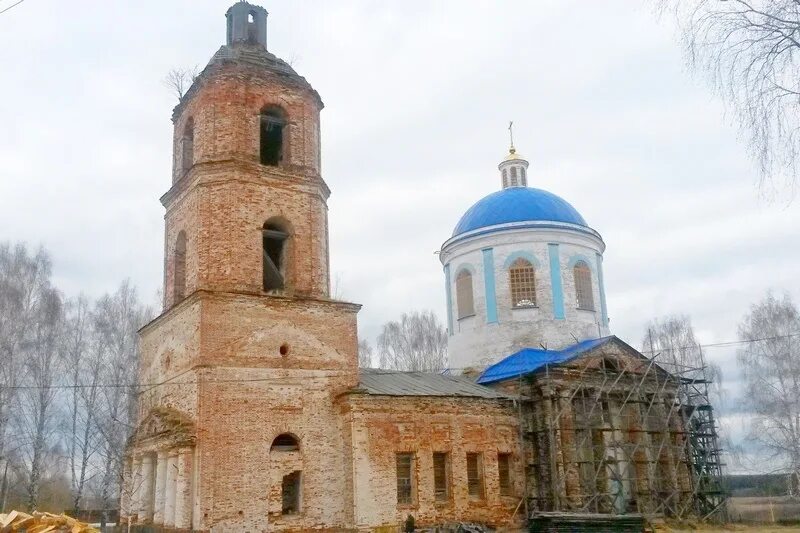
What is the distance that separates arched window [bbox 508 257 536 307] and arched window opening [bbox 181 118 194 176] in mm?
10457

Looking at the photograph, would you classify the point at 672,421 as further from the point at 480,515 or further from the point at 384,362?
the point at 384,362

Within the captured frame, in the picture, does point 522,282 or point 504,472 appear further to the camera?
point 522,282

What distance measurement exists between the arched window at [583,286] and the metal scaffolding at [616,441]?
9.21 feet

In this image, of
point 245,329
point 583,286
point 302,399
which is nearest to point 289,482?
point 302,399

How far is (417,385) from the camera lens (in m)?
18.9

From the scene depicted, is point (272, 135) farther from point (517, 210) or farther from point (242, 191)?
point (517, 210)

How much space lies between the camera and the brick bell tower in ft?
49.0

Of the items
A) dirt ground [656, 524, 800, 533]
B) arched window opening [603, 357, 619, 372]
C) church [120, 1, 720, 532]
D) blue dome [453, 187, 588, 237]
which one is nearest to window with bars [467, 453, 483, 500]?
church [120, 1, 720, 532]

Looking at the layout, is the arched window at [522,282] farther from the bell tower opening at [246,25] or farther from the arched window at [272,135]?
the bell tower opening at [246,25]

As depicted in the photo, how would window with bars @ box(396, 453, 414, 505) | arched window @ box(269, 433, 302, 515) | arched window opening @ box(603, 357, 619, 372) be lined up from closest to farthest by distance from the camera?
arched window @ box(269, 433, 302, 515)
window with bars @ box(396, 453, 414, 505)
arched window opening @ box(603, 357, 619, 372)

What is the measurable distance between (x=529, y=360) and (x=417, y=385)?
436 cm

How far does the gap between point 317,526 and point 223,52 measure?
36.3 feet

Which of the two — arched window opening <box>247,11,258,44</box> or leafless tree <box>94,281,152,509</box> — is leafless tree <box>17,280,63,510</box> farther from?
arched window opening <box>247,11,258,44</box>

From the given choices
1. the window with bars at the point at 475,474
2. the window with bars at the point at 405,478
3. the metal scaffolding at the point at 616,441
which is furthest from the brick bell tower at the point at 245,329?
the metal scaffolding at the point at 616,441
